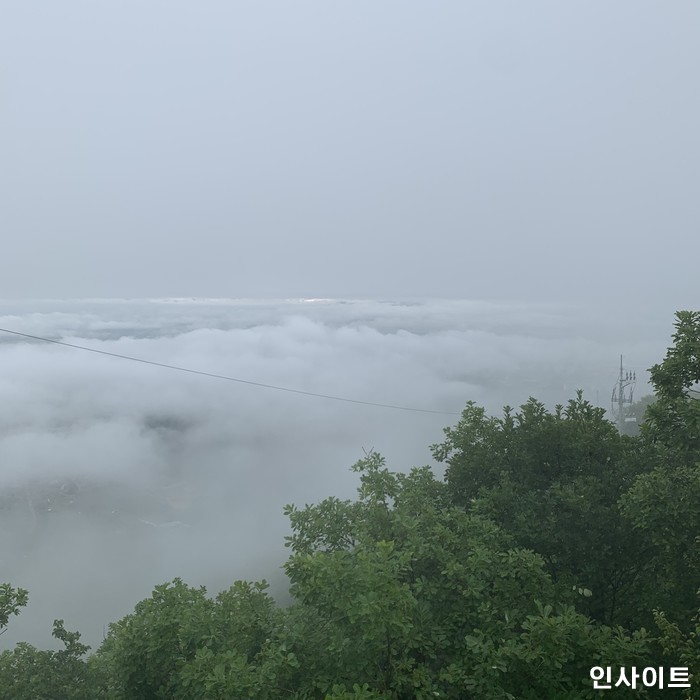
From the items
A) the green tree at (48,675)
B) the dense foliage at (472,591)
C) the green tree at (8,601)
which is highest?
the dense foliage at (472,591)

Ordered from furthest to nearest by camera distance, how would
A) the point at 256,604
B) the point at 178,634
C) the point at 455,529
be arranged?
the point at 455,529
the point at 256,604
the point at 178,634

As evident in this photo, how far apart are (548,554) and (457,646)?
407 centimetres

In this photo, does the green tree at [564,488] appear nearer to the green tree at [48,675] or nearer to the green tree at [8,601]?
the green tree at [48,675]

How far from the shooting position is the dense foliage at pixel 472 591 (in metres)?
9.10

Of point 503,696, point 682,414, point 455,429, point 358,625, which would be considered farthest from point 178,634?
point 682,414

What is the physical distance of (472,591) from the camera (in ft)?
33.9

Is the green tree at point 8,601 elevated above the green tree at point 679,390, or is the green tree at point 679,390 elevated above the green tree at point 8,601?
the green tree at point 679,390

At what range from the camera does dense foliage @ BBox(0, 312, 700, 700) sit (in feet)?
29.9

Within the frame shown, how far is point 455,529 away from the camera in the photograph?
12.2 metres

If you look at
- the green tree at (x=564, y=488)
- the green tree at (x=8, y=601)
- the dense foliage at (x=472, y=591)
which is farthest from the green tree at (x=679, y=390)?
the green tree at (x=8, y=601)

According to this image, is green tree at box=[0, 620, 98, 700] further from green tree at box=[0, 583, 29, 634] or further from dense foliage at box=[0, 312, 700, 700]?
green tree at box=[0, 583, 29, 634]

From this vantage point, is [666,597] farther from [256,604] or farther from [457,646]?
[256,604]

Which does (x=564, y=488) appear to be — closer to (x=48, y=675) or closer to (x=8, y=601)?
(x=8, y=601)

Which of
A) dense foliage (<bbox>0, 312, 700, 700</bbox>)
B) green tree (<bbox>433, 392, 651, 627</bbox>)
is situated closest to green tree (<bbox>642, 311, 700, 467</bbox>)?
dense foliage (<bbox>0, 312, 700, 700</bbox>)
